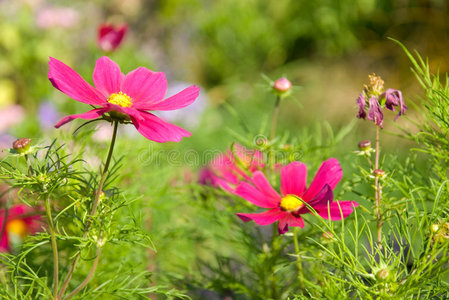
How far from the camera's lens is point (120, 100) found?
1.21ft

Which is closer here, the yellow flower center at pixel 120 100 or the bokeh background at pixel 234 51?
the yellow flower center at pixel 120 100

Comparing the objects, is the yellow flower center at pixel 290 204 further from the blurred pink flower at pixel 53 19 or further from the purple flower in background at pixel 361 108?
the blurred pink flower at pixel 53 19

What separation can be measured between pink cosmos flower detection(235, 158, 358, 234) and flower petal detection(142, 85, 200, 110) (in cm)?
10

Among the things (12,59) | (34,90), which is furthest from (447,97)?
(12,59)

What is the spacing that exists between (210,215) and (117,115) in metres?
0.25

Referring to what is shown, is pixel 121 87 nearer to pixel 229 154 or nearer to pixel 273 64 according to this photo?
pixel 229 154

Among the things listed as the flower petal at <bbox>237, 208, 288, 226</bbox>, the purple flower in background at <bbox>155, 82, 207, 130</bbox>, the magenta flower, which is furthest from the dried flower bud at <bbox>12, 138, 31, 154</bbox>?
the purple flower in background at <bbox>155, 82, 207, 130</bbox>

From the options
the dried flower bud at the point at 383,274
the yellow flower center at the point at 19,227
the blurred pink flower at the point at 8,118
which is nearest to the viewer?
the dried flower bud at the point at 383,274

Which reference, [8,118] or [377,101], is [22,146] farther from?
[8,118]

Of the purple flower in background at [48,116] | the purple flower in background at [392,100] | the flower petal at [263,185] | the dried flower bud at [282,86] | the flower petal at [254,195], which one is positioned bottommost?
the flower petal at [254,195]

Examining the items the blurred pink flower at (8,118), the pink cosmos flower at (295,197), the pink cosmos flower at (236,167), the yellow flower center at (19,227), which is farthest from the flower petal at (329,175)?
the blurred pink flower at (8,118)

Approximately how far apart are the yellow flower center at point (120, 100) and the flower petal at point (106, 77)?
0.02 meters

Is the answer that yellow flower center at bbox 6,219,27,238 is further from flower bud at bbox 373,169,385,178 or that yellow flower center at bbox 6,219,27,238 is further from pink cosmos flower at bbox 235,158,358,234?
flower bud at bbox 373,169,385,178

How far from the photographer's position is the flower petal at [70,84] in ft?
1.04
